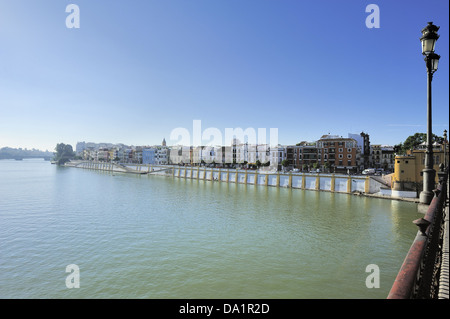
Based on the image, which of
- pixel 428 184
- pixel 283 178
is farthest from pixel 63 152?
pixel 428 184

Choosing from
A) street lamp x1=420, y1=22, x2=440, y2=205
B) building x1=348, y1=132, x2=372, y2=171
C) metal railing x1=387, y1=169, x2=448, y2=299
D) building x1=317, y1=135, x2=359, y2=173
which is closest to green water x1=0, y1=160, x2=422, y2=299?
street lamp x1=420, y1=22, x2=440, y2=205

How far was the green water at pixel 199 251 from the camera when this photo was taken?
12570mm

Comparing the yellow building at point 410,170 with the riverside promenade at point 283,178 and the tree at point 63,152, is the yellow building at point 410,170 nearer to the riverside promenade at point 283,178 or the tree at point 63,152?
the riverside promenade at point 283,178

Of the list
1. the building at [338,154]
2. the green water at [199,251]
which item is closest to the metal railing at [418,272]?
the green water at [199,251]

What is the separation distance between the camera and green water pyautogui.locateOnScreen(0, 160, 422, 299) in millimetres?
12570

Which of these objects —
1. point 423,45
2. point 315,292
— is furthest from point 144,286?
point 423,45

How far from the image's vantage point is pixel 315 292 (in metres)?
12.1

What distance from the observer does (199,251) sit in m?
17.4

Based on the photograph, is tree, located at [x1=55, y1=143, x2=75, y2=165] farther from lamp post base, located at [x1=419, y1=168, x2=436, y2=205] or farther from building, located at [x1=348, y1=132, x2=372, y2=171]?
lamp post base, located at [x1=419, y1=168, x2=436, y2=205]

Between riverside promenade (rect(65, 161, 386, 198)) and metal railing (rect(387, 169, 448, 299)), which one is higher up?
metal railing (rect(387, 169, 448, 299))

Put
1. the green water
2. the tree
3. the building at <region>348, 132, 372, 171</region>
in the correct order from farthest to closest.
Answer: the tree → the building at <region>348, 132, 372, 171</region> → the green water

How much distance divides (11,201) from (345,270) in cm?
4317

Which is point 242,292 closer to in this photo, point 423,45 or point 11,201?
point 423,45

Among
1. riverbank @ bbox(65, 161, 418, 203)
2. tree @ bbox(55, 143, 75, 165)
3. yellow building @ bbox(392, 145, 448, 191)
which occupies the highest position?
tree @ bbox(55, 143, 75, 165)
